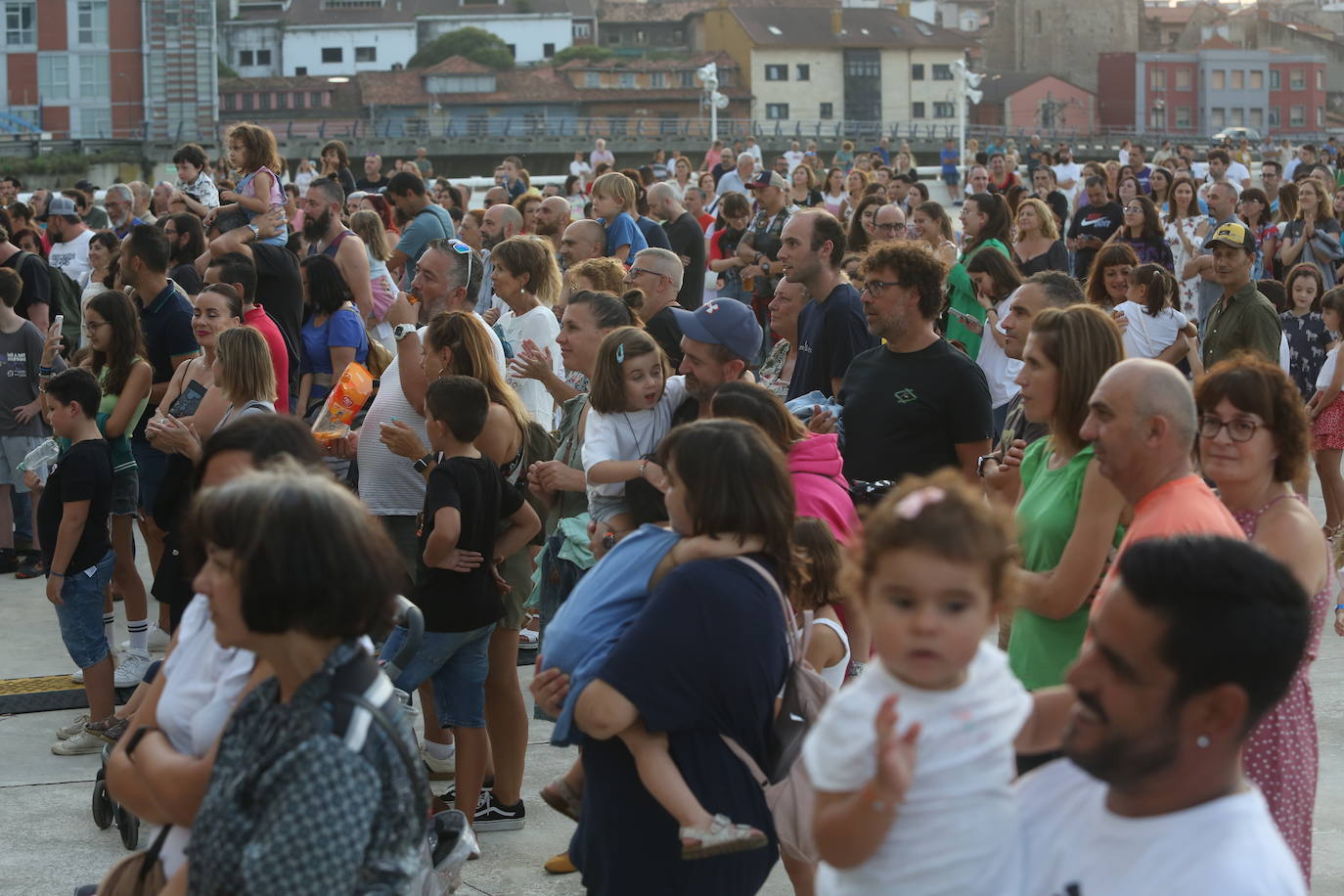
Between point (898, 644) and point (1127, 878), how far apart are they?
1.42 ft

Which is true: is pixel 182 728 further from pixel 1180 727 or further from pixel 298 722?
pixel 1180 727

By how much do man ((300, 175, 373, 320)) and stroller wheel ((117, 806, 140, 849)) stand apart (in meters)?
4.01

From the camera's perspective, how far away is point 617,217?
32.9 feet

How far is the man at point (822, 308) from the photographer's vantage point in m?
6.54

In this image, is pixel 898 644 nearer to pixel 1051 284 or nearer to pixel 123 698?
pixel 1051 284

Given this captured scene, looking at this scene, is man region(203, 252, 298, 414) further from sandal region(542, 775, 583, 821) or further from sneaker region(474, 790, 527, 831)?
sandal region(542, 775, 583, 821)

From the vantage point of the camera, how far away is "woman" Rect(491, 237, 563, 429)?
714cm

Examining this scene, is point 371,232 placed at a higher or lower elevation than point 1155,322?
higher

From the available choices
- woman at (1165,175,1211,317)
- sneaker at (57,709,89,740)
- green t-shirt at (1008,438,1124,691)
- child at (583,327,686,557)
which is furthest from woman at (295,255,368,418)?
woman at (1165,175,1211,317)

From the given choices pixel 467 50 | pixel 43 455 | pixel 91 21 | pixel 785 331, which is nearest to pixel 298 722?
pixel 785 331

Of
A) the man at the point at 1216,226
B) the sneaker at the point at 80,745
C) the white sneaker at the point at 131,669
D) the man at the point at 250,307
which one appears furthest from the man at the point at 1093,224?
the sneaker at the point at 80,745

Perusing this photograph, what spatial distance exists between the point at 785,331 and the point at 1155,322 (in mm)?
2409

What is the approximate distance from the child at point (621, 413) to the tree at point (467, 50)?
9382 cm

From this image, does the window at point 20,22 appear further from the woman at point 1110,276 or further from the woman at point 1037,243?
the woman at point 1110,276
